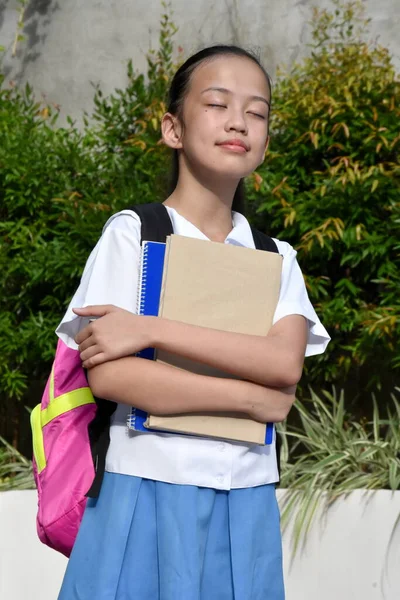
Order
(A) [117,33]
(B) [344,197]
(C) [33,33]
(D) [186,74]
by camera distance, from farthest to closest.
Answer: (C) [33,33]
(A) [117,33]
(B) [344,197]
(D) [186,74]

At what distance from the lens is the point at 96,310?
1545mm

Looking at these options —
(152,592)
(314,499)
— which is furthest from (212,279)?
(314,499)

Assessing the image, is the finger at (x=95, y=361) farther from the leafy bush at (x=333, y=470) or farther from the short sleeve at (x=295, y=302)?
the leafy bush at (x=333, y=470)

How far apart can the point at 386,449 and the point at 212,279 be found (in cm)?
187

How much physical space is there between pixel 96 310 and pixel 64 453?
29 centimetres

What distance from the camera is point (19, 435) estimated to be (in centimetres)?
434

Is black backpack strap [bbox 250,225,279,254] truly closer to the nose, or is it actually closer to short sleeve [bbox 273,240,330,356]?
short sleeve [bbox 273,240,330,356]

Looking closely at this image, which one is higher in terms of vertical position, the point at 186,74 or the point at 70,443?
the point at 186,74

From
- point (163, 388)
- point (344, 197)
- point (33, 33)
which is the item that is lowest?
point (163, 388)

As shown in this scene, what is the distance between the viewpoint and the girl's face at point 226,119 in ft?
5.53

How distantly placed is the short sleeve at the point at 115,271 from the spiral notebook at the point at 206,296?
3 centimetres

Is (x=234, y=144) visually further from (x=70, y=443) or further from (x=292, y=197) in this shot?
(x=292, y=197)

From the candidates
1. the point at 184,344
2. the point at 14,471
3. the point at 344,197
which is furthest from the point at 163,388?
the point at 14,471

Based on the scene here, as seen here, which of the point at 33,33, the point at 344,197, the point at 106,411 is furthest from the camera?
the point at 33,33
